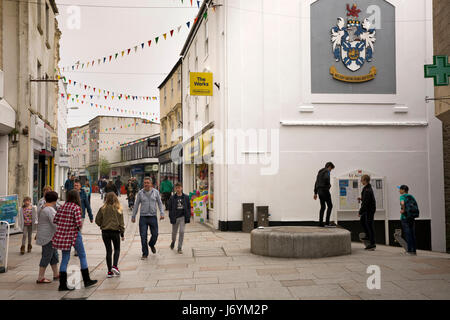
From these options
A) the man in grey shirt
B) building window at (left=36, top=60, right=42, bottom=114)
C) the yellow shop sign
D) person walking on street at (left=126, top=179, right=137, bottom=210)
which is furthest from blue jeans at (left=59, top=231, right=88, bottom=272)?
person walking on street at (left=126, top=179, right=137, bottom=210)

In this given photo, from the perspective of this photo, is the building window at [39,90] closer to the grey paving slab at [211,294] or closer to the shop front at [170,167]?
the shop front at [170,167]

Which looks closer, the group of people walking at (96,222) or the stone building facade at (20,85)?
the group of people walking at (96,222)

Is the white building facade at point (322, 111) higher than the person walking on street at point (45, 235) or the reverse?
higher

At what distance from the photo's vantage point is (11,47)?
1521 centimetres

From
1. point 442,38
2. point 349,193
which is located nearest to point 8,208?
point 349,193

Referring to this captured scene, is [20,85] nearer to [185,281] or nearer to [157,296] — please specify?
[185,281]

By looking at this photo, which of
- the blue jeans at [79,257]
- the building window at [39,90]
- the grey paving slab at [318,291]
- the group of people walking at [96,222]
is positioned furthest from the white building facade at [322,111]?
the building window at [39,90]

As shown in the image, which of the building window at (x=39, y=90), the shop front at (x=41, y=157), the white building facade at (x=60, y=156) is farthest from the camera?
the white building facade at (x=60, y=156)

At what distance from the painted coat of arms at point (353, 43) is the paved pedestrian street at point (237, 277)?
697 centimetres

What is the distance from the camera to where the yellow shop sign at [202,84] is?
15.5m

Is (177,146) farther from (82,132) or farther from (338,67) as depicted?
(82,132)

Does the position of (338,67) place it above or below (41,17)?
below

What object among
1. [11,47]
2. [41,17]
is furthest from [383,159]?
[41,17]
